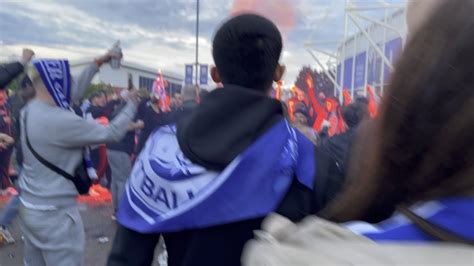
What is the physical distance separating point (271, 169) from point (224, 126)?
16 centimetres

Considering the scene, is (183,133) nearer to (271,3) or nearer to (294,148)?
(294,148)

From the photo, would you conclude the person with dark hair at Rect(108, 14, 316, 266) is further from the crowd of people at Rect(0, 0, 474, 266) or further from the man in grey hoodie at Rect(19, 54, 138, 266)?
the man in grey hoodie at Rect(19, 54, 138, 266)

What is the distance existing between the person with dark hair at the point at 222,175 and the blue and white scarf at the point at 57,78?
180cm

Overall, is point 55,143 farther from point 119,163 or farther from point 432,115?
point 119,163

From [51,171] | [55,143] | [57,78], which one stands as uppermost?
[57,78]

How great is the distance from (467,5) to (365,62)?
43.0 feet

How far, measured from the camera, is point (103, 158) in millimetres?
8977

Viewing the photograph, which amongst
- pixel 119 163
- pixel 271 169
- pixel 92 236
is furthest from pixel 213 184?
pixel 119 163

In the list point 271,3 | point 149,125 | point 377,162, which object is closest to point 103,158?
point 149,125

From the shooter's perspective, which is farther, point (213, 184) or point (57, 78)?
point (57, 78)

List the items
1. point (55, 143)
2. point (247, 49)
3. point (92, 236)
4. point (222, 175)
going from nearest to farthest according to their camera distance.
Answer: point (222, 175) < point (247, 49) < point (55, 143) < point (92, 236)

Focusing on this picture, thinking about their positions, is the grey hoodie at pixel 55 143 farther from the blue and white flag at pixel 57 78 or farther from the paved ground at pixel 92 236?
the paved ground at pixel 92 236

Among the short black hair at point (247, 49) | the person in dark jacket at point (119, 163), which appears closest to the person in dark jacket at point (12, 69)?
the person in dark jacket at point (119, 163)

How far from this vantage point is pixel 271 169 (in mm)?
1437
